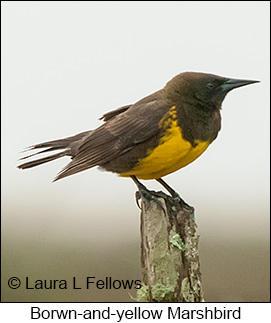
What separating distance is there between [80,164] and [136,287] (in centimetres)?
113

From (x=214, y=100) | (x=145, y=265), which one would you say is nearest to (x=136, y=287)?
(x=145, y=265)

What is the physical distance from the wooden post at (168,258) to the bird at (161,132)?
45 centimetres

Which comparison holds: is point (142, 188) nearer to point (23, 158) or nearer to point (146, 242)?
point (146, 242)

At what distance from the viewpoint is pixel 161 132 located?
5.52 meters

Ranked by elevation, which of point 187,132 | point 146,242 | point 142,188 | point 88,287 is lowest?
point 88,287

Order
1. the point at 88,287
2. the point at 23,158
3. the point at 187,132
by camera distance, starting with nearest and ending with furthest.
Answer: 1. the point at 187,132
2. the point at 23,158
3. the point at 88,287

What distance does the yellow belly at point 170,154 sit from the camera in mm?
5477

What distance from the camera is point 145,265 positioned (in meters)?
5.16

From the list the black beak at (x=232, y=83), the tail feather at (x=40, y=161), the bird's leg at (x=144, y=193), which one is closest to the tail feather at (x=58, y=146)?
the tail feather at (x=40, y=161)

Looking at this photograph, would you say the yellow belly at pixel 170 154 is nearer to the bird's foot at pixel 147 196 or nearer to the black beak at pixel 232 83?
the bird's foot at pixel 147 196

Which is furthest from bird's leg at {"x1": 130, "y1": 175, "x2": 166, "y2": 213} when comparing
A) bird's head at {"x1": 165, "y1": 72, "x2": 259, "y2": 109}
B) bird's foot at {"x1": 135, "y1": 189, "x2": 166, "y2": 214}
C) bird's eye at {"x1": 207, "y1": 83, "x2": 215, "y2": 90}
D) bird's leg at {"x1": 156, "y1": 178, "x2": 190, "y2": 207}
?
bird's eye at {"x1": 207, "y1": 83, "x2": 215, "y2": 90}

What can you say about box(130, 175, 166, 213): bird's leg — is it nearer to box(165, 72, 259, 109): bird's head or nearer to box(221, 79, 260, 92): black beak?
box(165, 72, 259, 109): bird's head

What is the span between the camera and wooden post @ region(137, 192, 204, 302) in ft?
16.6

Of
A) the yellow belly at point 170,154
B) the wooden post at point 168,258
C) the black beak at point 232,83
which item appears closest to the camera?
the wooden post at point 168,258
